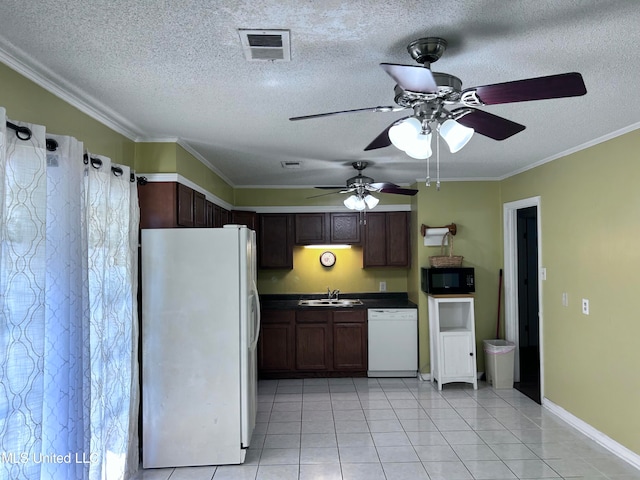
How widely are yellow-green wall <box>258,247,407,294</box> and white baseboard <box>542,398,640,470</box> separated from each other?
236 cm

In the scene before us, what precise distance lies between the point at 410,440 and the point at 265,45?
315 cm

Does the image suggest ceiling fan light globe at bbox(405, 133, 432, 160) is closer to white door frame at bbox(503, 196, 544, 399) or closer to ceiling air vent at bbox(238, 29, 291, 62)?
ceiling air vent at bbox(238, 29, 291, 62)

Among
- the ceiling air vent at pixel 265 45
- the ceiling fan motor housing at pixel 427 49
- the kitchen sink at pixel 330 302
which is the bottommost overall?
the kitchen sink at pixel 330 302

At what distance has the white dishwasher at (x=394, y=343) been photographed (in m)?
5.30

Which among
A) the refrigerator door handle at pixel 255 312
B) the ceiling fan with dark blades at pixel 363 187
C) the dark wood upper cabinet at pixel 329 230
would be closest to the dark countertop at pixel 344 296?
the dark wood upper cabinet at pixel 329 230

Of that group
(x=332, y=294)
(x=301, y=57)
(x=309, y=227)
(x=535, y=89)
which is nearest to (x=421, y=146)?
(x=535, y=89)

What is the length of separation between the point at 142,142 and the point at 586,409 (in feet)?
13.7

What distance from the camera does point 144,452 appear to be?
10.1 feet

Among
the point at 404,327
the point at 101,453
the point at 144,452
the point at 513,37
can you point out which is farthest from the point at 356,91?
the point at 404,327

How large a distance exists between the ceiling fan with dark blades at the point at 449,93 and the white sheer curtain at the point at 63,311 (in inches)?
53.5

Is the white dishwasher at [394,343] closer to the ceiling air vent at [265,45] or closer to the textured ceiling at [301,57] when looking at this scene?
the textured ceiling at [301,57]

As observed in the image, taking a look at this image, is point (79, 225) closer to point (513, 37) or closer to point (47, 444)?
point (47, 444)

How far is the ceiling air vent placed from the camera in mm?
1728

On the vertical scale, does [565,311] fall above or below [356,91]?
below
